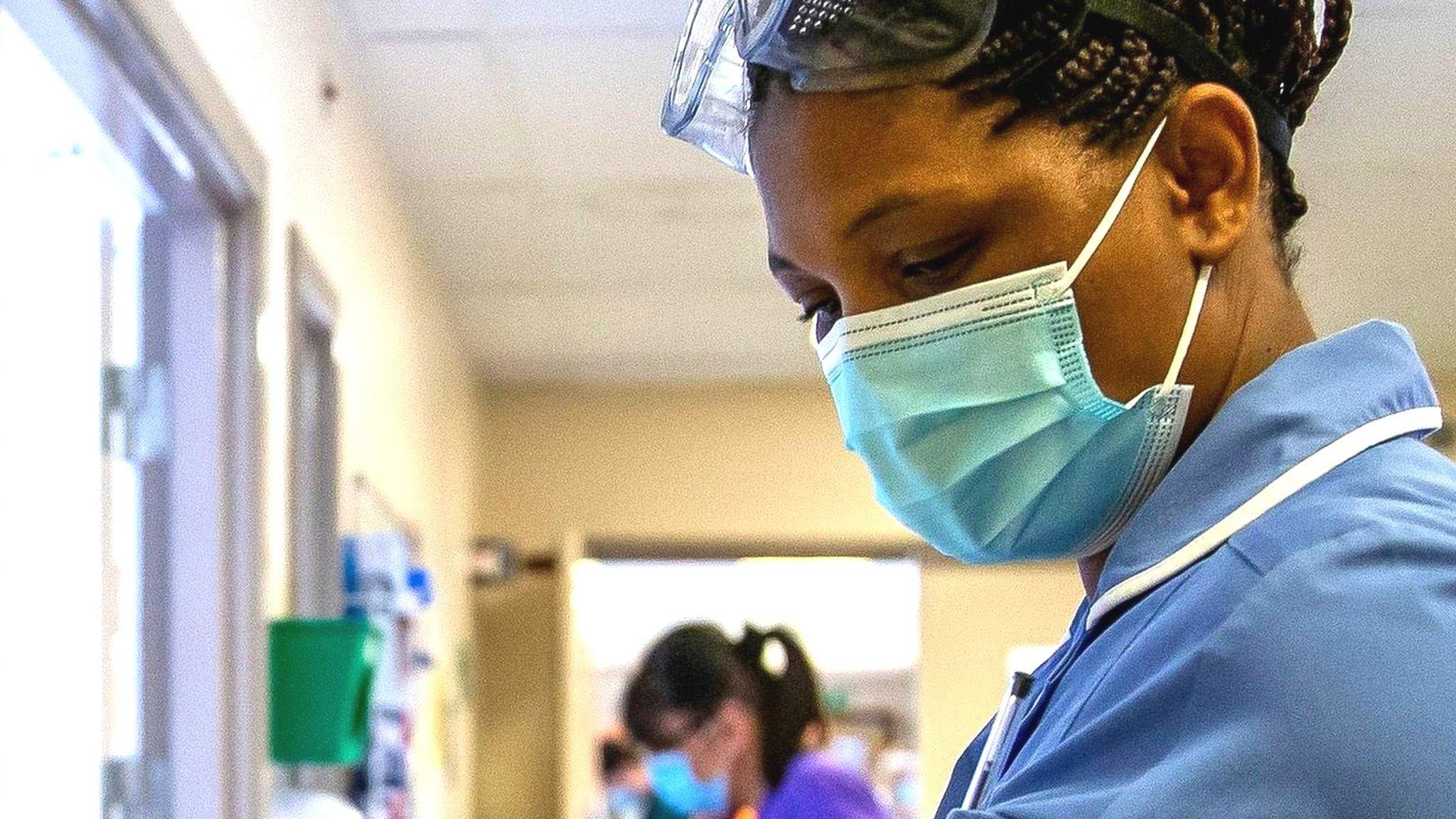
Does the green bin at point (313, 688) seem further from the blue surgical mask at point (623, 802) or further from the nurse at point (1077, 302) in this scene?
the blue surgical mask at point (623, 802)

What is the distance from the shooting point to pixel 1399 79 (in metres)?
3.33

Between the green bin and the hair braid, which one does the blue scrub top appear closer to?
the hair braid

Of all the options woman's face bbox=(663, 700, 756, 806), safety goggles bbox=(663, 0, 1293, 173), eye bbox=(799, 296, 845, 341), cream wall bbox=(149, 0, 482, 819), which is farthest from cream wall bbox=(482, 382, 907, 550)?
safety goggles bbox=(663, 0, 1293, 173)

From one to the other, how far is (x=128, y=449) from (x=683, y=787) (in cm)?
155

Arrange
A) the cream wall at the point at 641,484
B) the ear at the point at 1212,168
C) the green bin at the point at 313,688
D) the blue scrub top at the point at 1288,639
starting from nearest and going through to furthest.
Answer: the blue scrub top at the point at 1288,639, the ear at the point at 1212,168, the green bin at the point at 313,688, the cream wall at the point at 641,484

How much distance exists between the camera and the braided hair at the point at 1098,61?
91 centimetres

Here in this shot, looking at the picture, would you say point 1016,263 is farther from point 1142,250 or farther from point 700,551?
point 700,551

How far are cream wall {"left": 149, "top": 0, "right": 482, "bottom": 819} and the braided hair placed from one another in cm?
128

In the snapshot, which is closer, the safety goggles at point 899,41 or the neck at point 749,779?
the safety goggles at point 899,41

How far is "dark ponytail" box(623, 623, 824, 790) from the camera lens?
3.25 m

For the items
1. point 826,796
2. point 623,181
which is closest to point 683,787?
point 826,796

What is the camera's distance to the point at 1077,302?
3.06ft

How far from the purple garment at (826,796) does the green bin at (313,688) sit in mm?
753

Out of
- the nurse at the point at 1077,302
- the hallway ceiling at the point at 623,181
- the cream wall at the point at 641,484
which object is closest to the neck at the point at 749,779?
the hallway ceiling at the point at 623,181
